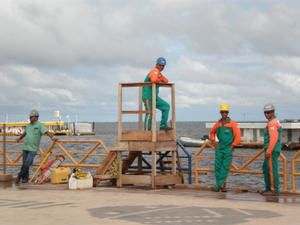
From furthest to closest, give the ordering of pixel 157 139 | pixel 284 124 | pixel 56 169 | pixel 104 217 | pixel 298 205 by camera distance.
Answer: pixel 284 124 < pixel 56 169 < pixel 157 139 < pixel 298 205 < pixel 104 217

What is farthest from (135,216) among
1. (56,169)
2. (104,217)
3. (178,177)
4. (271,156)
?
(56,169)

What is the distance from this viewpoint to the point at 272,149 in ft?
44.3

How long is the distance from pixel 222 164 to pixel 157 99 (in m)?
2.37

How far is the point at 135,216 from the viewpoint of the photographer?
1053 centimetres

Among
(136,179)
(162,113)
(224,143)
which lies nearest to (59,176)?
(136,179)

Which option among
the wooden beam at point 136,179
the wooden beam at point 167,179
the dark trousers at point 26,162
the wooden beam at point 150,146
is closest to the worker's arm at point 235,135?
the wooden beam at point 150,146

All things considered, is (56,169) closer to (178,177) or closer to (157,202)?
(178,177)

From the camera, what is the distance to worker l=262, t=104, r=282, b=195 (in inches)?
534

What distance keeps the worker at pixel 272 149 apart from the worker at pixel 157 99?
2.75 meters

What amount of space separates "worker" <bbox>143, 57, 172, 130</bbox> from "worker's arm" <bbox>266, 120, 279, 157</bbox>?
294cm

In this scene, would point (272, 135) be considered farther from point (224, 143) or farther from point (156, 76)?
point (156, 76)

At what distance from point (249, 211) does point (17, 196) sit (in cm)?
546

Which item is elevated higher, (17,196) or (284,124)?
(284,124)

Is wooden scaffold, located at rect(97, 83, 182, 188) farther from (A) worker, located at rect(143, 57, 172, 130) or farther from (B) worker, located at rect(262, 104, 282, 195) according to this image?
(B) worker, located at rect(262, 104, 282, 195)
